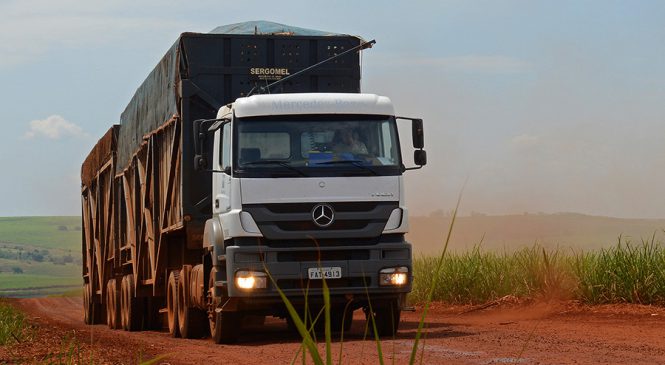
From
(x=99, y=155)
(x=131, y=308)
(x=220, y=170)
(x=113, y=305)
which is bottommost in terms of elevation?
(x=113, y=305)

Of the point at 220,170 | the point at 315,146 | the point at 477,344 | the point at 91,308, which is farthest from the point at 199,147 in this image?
the point at 91,308

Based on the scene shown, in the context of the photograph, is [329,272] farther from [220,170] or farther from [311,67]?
[311,67]

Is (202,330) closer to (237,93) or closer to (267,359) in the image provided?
(237,93)

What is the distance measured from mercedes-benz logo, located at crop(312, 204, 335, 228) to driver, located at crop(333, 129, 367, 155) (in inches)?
27.2

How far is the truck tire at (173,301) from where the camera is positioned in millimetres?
17234

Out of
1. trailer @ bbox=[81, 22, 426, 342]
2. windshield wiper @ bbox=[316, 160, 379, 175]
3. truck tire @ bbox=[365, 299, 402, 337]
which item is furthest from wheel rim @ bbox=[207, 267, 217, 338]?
windshield wiper @ bbox=[316, 160, 379, 175]

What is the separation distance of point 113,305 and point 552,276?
9713 mm

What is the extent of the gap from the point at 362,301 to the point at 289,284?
1.20 metres

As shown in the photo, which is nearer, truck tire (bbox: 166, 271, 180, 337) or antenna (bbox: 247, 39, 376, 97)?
antenna (bbox: 247, 39, 376, 97)

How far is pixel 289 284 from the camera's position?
13.6 m

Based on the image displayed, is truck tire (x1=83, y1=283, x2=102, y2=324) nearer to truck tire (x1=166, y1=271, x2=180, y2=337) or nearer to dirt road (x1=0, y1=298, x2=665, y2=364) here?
truck tire (x1=166, y1=271, x2=180, y2=337)

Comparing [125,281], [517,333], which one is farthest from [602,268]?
[125,281]

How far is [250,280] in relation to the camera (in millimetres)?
13609

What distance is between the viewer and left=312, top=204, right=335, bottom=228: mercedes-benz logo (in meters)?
13.5
